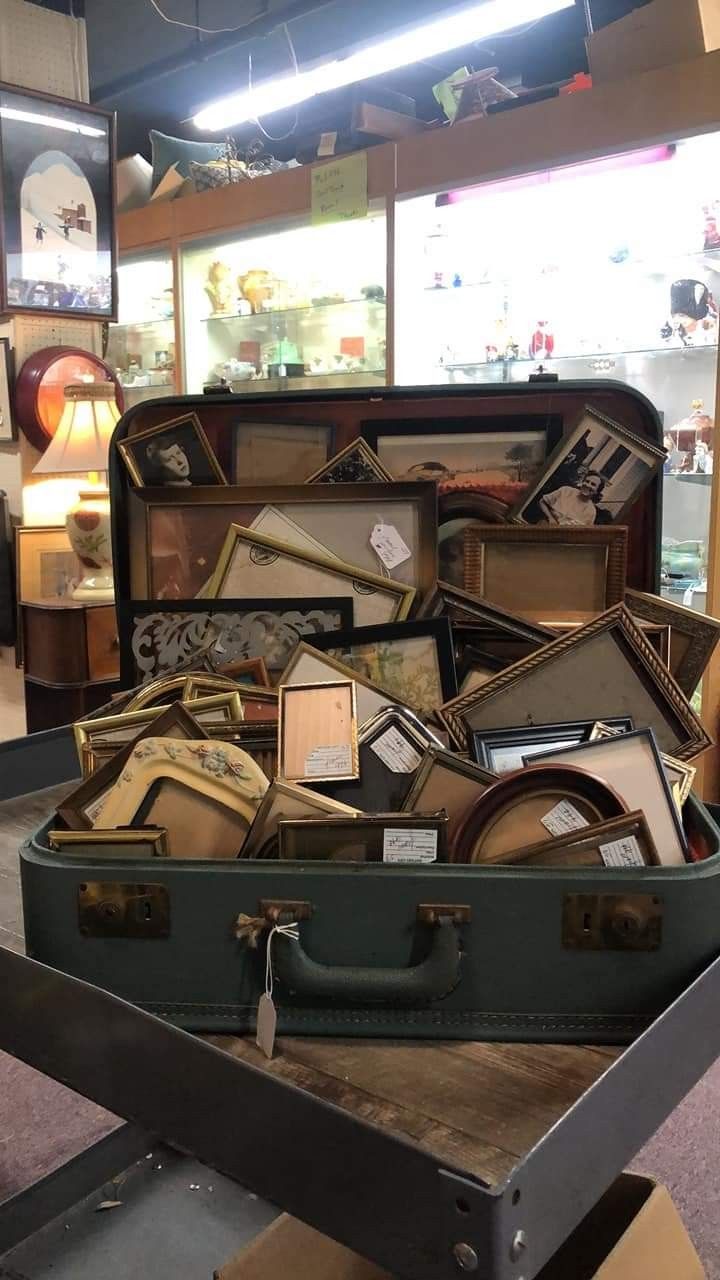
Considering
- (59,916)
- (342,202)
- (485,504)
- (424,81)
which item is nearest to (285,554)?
(485,504)

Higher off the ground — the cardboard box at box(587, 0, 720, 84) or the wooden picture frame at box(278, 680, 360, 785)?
the cardboard box at box(587, 0, 720, 84)

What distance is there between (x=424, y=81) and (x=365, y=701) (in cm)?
489

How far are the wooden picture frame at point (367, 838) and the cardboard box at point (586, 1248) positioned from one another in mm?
549

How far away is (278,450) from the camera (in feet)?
4.77

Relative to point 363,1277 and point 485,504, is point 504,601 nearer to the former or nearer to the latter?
point 485,504

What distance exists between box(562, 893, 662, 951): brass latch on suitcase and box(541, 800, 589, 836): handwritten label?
0.10m

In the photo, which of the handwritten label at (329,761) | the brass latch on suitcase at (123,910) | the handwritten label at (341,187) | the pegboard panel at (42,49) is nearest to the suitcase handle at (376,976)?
the brass latch on suitcase at (123,910)

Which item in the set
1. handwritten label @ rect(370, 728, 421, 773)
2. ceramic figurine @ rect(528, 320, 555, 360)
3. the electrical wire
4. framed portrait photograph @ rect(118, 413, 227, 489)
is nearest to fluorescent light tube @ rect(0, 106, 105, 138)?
ceramic figurine @ rect(528, 320, 555, 360)

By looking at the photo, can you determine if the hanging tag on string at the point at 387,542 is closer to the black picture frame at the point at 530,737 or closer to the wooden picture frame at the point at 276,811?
the black picture frame at the point at 530,737

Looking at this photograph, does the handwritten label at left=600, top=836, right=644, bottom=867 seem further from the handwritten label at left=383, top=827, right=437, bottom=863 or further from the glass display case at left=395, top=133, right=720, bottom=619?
the glass display case at left=395, top=133, right=720, bottom=619

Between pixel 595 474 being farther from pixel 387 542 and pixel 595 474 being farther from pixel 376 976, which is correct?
pixel 376 976

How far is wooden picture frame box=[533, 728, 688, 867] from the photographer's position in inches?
34.1

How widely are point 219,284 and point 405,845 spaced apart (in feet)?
11.6

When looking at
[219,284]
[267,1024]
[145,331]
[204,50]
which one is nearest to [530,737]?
[267,1024]
